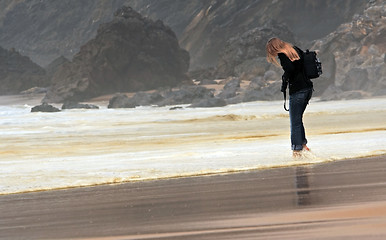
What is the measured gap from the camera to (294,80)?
9.18 m

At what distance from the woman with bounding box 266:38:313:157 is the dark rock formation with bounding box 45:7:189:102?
2080 inches

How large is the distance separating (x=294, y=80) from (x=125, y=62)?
55.7 m

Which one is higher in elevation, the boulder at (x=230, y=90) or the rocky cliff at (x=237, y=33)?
the rocky cliff at (x=237, y=33)

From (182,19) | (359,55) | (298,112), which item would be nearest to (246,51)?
(359,55)

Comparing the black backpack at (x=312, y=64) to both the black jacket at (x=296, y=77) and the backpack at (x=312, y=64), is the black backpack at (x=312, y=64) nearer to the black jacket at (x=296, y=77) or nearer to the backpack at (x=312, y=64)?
the backpack at (x=312, y=64)

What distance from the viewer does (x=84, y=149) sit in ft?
52.0

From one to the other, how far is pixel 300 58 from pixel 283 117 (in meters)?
17.9

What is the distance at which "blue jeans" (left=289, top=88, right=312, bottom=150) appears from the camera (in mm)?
9281

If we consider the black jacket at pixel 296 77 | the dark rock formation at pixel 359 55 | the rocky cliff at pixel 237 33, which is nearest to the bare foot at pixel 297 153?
the black jacket at pixel 296 77

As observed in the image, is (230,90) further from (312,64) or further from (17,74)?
(312,64)

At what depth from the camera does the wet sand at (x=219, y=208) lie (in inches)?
168

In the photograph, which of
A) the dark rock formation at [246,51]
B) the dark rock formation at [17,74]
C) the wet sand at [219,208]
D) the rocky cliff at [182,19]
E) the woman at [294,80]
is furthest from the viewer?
the rocky cliff at [182,19]

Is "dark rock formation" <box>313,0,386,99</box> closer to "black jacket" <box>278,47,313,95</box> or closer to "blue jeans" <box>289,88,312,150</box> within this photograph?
"blue jeans" <box>289,88,312,150</box>

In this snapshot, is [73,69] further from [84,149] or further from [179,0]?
[84,149]
